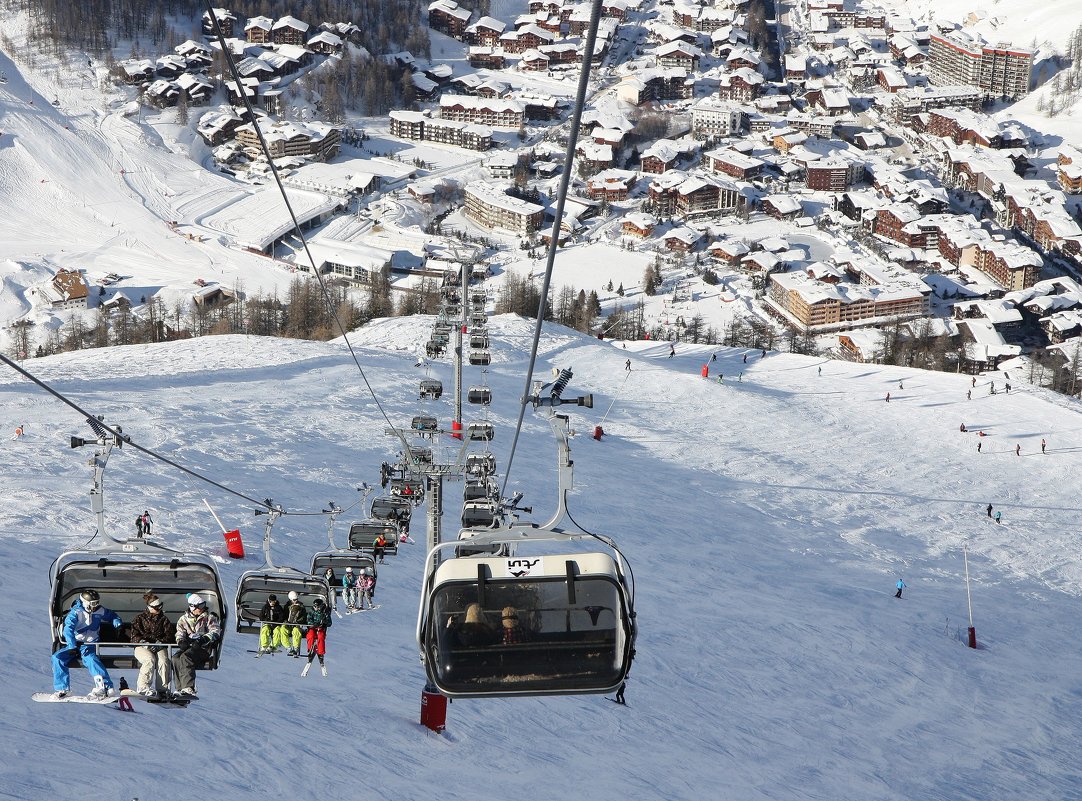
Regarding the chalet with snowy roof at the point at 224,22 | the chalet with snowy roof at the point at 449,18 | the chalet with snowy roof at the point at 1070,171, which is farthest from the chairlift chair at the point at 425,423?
the chalet with snowy roof at the point at 449,18

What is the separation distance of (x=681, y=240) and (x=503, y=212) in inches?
331

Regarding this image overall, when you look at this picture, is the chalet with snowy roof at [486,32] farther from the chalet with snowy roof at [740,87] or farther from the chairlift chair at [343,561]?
the chairlift chair at [343,561]

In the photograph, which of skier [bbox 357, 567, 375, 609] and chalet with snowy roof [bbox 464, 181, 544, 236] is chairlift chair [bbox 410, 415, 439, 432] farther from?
chalet with snowy roof [bbox 464, 181, 544, 236]

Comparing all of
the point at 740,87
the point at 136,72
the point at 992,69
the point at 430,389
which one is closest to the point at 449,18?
the point at 740,87

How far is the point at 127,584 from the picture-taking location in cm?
711

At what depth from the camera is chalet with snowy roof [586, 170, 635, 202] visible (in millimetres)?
59031

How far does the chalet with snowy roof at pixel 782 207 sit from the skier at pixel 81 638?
53.1 metres

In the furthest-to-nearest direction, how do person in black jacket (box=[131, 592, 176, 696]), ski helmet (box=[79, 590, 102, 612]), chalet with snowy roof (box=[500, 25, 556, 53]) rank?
chalet with snowy roof (box=[500, 25, 556, 53])
person in black jacket (box=[131, 592, 176, 696])
ski helmet (box=[79, 590, 102, 612])

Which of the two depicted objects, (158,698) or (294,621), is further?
(294,621)

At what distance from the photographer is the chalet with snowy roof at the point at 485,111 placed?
68.1 m

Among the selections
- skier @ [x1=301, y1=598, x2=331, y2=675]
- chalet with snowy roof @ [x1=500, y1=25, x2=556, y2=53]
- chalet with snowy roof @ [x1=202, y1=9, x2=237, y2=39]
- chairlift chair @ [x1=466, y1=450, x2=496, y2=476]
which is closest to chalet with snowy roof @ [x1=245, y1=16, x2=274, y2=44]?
chalet with snowy roof @ [x1=202, y1=9, x2=237, y2=39]

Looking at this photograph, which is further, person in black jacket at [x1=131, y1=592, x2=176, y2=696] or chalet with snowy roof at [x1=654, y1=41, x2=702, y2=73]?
chalet with snowy roof at [x1=654, y1=41, x2=702, y2=73]

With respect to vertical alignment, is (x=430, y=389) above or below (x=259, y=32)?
below

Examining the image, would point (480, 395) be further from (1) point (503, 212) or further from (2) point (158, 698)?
(1) point (503, 212)
